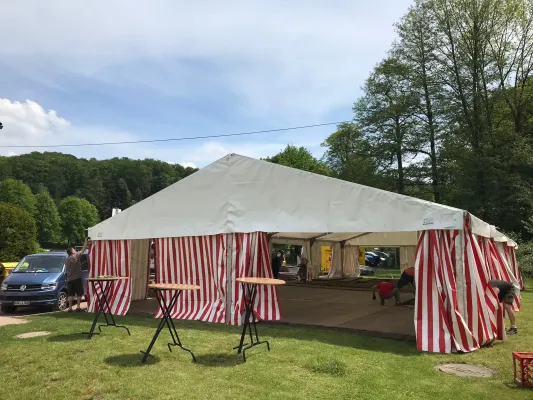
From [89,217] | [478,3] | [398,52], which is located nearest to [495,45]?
[478,3]

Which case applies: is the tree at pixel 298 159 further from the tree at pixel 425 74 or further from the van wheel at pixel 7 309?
the van wheel at pixel 7 309

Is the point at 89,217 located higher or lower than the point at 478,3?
lower

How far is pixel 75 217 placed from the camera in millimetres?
74375

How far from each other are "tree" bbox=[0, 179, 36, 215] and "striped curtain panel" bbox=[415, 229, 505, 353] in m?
63.5

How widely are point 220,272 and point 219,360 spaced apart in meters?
3.38

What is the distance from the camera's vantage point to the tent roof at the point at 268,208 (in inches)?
301

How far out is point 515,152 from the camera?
23.1 m

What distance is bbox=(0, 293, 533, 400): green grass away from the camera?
481 cm

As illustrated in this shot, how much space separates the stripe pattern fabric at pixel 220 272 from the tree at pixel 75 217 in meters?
69.7

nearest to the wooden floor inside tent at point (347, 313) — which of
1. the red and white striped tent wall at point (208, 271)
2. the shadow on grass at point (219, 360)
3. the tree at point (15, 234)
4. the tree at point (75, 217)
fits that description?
the red and white striped tent wall at point (208, 271)

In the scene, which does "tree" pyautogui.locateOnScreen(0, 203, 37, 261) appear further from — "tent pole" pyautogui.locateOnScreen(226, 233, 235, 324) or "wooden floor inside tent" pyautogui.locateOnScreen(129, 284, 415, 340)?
"tent pole" pyautogui.locateOnScreen(226, 233, 235, 324)

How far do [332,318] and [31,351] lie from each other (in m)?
5.97

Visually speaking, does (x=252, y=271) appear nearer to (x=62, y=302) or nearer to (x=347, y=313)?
(x=347, y=313)

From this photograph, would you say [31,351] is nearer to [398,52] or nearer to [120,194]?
[398,52]
